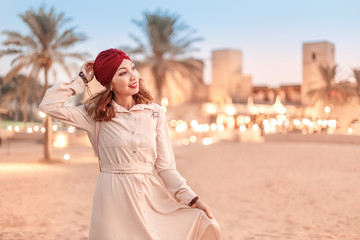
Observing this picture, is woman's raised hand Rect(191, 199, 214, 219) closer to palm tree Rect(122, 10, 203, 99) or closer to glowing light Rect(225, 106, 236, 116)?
palm tree Rect(122, 10, 203, 99)

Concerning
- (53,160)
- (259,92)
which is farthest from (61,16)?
(259,92)

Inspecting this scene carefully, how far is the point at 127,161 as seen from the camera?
1.98 m

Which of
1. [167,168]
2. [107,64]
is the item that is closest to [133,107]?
[107,64]

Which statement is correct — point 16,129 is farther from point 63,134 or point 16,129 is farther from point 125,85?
point 125,85

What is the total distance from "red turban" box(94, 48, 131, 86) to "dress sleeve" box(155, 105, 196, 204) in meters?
0.33

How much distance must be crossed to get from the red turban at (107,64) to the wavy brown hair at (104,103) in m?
0.07

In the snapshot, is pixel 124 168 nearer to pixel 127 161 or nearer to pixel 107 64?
pixel 127 161

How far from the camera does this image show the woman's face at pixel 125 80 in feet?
6.63

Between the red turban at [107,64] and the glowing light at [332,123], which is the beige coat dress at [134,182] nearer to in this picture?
the red turban at [107,64]

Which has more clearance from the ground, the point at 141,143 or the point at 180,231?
the point at 141,143

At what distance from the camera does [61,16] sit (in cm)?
1420

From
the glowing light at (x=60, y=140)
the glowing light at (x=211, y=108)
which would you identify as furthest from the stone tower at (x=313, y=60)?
the glowing light at (x=60, y=140)

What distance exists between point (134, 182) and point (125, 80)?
19.6 inches

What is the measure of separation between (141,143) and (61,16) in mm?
13330
